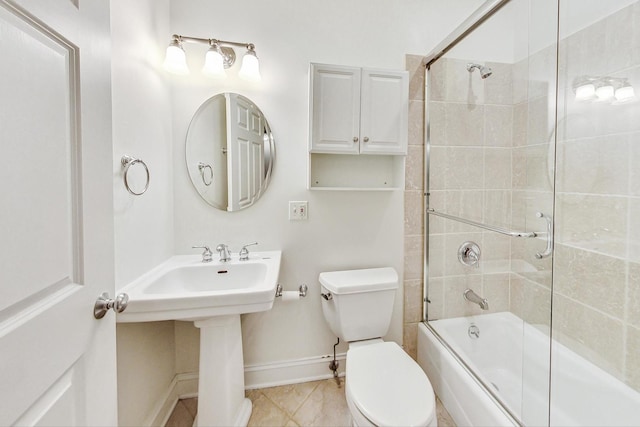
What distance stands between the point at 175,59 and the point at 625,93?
201 cm

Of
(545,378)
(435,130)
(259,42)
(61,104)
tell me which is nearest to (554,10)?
(435,130)

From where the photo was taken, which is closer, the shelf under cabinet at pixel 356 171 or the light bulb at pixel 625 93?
the light bulb at pixel 625 93

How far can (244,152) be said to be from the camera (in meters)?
1.54

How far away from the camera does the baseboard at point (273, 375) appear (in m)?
1.55

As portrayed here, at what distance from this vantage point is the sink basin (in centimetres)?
100

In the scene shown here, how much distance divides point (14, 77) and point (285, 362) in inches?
66.6

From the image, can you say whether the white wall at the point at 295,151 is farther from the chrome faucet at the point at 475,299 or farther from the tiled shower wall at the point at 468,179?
the chrome faucet at the point at 475,299

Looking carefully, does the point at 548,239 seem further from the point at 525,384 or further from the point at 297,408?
the point at 297,408

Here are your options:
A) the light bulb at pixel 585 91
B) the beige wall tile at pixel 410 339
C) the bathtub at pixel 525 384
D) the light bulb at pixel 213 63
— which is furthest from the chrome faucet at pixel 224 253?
the light bulb at pixel 585 91

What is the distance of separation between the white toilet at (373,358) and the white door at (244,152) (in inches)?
26.1

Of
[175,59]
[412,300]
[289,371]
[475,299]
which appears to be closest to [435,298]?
[412,300]

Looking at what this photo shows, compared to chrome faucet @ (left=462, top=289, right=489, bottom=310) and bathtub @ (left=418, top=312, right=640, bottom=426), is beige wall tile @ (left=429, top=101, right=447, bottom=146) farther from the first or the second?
bathtub @ (left=418, top=312, right=640, bottom=426)

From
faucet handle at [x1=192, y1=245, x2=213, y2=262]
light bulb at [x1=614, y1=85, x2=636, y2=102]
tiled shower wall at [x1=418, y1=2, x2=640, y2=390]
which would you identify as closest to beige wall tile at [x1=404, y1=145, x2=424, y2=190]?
tiled shower wall at [x1=418, y1=2, x2=640, y2=390]

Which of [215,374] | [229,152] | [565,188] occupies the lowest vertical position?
[215,374]
